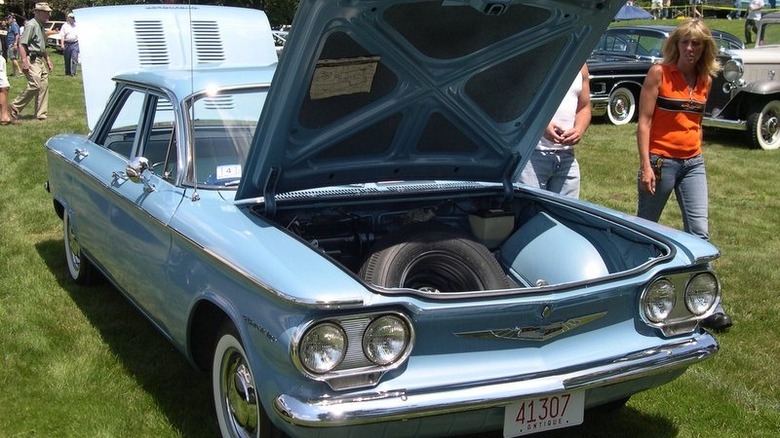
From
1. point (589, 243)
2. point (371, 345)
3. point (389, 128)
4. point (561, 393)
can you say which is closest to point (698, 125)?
point (589, 243)

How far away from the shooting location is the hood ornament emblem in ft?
10.0

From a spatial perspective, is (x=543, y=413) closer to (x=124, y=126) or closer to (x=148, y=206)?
(x=148, y=206)

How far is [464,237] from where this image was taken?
3.87m

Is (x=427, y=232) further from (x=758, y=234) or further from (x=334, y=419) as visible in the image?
(x=758, y=234)

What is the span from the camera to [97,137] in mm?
5426

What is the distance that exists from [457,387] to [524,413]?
29cm

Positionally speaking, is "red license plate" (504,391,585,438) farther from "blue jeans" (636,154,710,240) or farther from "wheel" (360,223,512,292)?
"blue jeans" (636,154,710,240)

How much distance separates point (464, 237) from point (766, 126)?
9.70 metres

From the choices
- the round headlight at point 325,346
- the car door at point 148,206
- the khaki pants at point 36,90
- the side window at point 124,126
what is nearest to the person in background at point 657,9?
the khaki pants at point 36,90

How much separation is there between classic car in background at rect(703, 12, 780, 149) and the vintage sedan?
865 centimetres

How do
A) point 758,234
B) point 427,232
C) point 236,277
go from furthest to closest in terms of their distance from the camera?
1. point 758,234
2. point 427,232
3. point 236,277

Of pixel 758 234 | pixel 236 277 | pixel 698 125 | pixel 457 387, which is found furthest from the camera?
pixel 758 234

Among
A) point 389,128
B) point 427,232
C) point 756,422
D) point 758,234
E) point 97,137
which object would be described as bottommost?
point 758,234

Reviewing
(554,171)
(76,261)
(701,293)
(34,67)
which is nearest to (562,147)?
(554,171)
